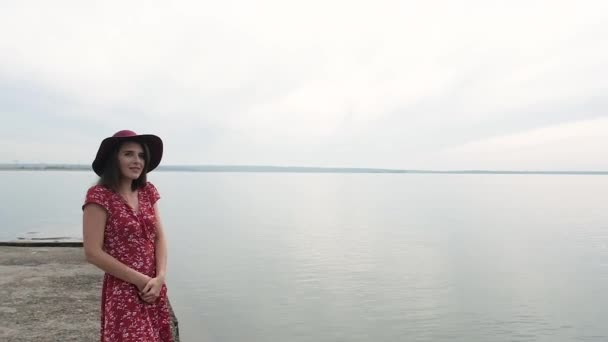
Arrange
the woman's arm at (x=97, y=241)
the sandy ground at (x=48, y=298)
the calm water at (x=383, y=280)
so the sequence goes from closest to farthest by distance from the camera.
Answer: the woman's arm at (x=97, y=241) < the sandy ground at (x=48, y=298) < the calm water at (x=383, y=280)

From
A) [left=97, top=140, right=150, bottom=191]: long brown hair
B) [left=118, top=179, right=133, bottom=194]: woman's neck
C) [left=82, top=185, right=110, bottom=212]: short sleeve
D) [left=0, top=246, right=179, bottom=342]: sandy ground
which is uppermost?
[left=97, top=140, right=150, bottom=191]: long brown hair

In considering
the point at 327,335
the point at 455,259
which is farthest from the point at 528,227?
the point at 327,335

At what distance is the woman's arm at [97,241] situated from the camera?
293 cm

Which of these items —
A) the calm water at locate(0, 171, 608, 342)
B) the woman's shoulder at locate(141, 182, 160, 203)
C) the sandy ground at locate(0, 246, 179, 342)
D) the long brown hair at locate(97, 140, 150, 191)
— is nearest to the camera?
the long brown hair at locate(97, 140, 150, 191)

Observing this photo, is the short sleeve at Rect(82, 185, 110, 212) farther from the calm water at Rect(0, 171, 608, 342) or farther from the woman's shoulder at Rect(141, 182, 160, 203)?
the calm water at Rect(0, 171, 608, 342)

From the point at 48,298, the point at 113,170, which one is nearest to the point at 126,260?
the point at 113,170

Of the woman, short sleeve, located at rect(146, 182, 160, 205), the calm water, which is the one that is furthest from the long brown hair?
the calm water

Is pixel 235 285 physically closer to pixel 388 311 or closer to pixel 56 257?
pixel 388 311

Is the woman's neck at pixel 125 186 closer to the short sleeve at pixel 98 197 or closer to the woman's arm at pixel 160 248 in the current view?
the short sleeve at pixel 98 197

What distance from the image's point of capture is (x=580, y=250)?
26484mm

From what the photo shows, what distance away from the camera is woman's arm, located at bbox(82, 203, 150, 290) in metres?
2.93

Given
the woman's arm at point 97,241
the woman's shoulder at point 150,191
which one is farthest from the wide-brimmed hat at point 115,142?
the woman's arm at point 97,241

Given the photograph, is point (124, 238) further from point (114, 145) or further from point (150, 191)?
point (114, 145)

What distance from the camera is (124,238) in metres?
3.08
